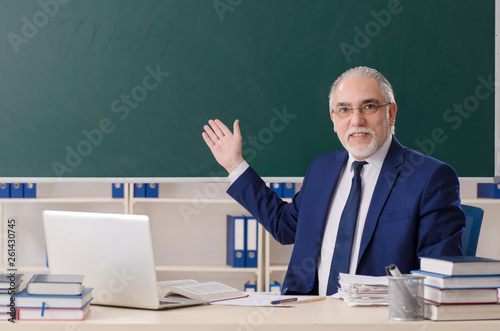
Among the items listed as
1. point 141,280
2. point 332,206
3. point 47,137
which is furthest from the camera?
point 47,137

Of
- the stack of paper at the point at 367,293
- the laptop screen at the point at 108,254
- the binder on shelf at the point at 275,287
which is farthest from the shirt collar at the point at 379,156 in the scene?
the binder on shelf at the point at 275,287

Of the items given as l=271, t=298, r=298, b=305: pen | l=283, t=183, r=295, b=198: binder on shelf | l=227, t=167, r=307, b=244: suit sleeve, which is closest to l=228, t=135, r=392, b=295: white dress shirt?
l=227, t=167, r=307, b=244: suit sleeve

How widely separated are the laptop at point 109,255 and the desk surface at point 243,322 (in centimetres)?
5

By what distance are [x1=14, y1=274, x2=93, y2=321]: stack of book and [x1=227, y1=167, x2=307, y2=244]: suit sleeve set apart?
107 cm

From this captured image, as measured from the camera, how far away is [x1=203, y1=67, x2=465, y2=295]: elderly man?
207 centimetres

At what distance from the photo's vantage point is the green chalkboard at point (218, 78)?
8.98ft

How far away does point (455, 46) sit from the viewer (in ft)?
9.32

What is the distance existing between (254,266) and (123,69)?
198 centimetres

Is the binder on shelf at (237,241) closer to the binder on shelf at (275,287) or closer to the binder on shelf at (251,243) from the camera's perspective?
the binder on shelf at (251,243)

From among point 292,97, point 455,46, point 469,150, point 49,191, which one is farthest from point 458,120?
point 49,191

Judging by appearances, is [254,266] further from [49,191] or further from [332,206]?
[332,206]

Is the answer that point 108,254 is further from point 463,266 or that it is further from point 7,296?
point 463,266

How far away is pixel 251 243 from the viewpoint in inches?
165

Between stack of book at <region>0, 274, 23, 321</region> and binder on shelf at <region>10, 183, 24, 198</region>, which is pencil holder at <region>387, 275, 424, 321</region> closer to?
stack of book at <region>0, 274, 23, 321</region>
